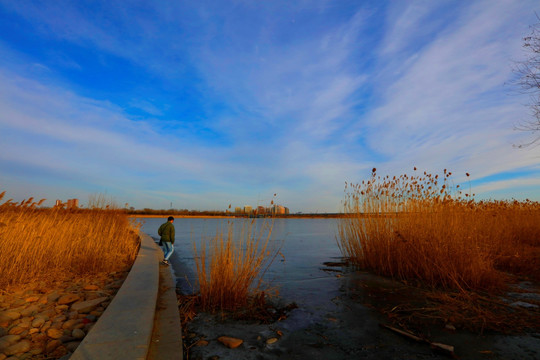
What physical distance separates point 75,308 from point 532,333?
6.03 metres

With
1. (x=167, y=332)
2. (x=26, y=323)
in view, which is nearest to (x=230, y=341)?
(x=167, y=332)

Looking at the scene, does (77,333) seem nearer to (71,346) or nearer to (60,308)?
(71,346)

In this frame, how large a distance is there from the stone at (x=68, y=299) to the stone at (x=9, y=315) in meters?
0.57

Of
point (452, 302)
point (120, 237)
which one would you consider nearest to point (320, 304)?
point (452, 302)

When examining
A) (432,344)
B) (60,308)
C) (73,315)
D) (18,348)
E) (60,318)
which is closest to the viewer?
(18,348)

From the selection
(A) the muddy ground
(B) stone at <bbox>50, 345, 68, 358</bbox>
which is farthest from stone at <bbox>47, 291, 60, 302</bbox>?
(A) the muddy ground

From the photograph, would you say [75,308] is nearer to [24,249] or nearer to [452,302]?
[24,249]

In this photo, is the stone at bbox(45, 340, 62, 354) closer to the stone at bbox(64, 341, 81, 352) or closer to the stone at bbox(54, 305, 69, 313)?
the stone at bbox(64, 341, 81, 352)

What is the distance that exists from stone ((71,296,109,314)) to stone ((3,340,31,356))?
1022 millimetres

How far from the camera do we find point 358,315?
13.6 feet

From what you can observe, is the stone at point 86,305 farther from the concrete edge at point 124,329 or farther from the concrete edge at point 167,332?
the concrete edge at point 167,332

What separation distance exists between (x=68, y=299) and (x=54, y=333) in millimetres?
1261

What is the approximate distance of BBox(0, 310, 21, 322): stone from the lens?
348 cm

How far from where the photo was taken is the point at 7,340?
293 cm
